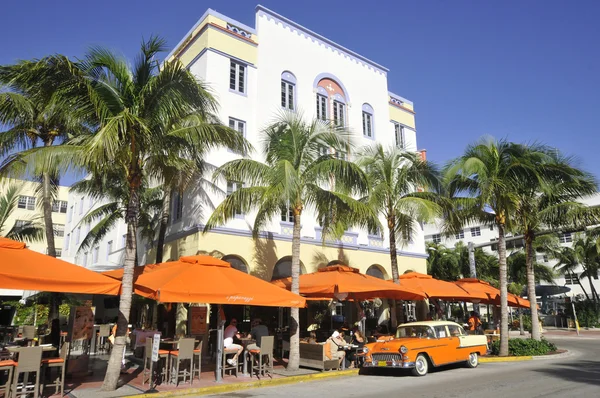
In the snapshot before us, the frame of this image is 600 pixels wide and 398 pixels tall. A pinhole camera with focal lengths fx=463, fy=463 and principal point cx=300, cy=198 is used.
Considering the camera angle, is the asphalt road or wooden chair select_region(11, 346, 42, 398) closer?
wooden chair select_region(11, 346, 42, 398)

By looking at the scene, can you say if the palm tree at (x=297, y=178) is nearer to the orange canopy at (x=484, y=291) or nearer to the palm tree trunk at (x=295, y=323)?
the palm tree trunk at (x=295, y=323)

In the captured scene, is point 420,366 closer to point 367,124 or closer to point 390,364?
point 390,364

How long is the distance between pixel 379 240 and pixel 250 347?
13.7 meters

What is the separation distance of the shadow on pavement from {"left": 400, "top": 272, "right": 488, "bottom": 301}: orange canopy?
456 centimetres

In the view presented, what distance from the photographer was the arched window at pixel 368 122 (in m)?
26.4

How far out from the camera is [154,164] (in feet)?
41.1

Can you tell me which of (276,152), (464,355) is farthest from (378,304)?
(276,152)

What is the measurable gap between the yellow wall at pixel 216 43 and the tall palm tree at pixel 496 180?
35.2 ft

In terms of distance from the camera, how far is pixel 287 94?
2327cm

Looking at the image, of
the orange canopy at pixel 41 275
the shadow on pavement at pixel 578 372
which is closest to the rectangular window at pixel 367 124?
the shadow on pavement at pixel 578 372

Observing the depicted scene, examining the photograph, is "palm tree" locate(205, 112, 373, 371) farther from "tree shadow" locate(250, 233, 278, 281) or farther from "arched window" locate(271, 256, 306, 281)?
"arched window" locate(271, 256, 306, 281)

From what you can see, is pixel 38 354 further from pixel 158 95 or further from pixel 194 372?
pixel 158 95

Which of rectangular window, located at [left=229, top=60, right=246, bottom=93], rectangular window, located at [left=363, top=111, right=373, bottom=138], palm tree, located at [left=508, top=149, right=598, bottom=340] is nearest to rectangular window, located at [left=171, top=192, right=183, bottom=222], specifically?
rectangular window, located at [left=229, top=60, right=246, bottom=93]

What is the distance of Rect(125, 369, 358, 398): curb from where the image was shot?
10188 millimetres
